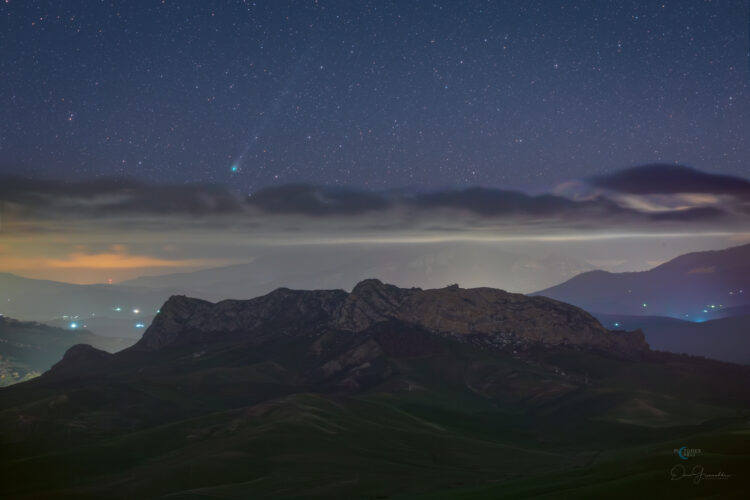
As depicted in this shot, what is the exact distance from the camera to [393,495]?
159 metres

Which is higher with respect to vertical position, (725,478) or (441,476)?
(725,478)

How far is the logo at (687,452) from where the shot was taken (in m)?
147

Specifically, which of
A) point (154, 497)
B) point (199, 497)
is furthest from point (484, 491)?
point (154, 497)

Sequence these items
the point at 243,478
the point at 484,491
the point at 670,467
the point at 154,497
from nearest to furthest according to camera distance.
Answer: the point at 670,467 → the point at 484,491 → the point at 154,497 → the point at 243,478

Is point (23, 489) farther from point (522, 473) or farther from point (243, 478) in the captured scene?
point (522, 473)

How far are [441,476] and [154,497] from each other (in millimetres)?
71570

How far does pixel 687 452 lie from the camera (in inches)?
6053

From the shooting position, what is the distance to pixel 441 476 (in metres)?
186

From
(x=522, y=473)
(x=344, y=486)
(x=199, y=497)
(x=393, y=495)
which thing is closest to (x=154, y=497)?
(x=199, y=497)

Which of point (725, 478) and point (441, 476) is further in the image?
point (441, 476)

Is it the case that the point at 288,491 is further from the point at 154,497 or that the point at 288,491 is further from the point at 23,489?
the point at 23,489

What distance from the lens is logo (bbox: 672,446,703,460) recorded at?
147m

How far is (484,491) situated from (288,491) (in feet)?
153

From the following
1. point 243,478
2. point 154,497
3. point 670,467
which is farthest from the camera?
point 243,478
